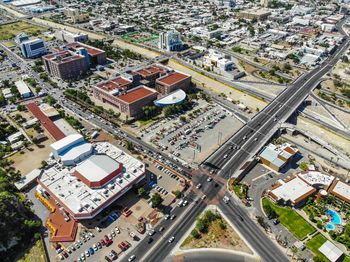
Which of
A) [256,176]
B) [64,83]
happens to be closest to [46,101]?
[64,83]

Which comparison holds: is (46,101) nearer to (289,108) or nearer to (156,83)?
(156,83)

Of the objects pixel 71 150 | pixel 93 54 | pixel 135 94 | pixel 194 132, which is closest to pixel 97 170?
pixel 71 150

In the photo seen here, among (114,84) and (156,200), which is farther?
(114,84)

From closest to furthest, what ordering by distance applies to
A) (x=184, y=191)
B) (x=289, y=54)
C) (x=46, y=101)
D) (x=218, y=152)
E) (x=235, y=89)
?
(x=184, y=191)
(x=218, y=152)
(x=46, y=101)
(x=235, y=89)
(x=289, y=54)

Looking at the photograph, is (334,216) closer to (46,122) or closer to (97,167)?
(97,167)

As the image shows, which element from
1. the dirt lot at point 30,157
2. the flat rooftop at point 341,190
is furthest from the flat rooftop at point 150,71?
the flat rooftop at point 341,190

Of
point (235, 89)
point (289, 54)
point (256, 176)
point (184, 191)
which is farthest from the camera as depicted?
point (289, 54)

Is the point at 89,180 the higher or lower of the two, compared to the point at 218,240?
higher
